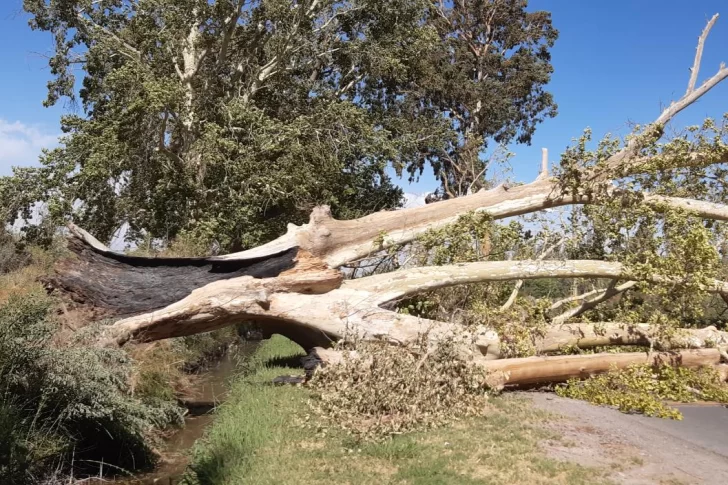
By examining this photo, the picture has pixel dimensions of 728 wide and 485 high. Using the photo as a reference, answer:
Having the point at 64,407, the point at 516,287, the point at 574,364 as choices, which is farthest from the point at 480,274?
the point at 64,407

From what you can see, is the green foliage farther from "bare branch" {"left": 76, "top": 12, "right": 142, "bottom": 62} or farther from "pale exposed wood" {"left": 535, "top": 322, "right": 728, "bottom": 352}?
"pale exposed wood" {"left": 535, "top": 322, "right": 728, "bottom": 352}

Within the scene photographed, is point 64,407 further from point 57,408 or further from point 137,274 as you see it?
point 137,274

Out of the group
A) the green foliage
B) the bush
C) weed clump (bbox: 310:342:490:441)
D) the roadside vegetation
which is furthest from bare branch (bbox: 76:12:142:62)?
weed clump (bbox: 310:342:490:441)

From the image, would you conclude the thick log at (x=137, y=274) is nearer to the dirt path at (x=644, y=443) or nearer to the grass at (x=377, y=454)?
the grass at (x=377, y=454)

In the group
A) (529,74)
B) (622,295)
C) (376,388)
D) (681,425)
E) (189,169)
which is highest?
(529,74)

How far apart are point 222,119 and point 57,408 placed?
11140 millimetres

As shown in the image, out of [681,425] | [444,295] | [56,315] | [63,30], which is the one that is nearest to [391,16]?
[63,30]

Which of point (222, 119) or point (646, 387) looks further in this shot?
point (222, 119)

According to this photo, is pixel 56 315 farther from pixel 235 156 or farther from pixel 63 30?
pixel 63 30

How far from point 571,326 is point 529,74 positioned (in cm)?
2037

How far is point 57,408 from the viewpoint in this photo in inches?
229

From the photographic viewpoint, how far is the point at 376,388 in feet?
21.2

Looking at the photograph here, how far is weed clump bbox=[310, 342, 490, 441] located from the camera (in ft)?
20.3

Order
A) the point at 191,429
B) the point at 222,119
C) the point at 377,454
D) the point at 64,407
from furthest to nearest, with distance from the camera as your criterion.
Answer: the point at 222,119, the point at 191,429, the point at 64,407, the point at 377,454
